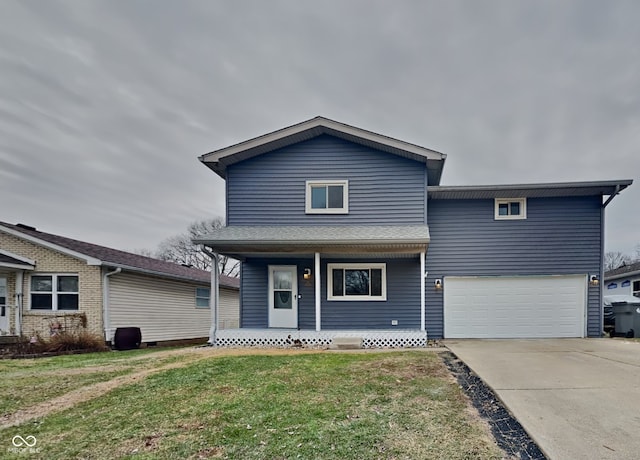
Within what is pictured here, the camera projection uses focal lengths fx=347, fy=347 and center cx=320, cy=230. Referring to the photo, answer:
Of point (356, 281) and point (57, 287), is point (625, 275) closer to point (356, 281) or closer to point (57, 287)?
point (356, 281)

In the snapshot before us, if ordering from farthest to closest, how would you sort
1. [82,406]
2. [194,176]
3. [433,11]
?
1. [194,176]
2. [433,11]
3. [82,406]

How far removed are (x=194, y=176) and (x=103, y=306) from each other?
12632 mm

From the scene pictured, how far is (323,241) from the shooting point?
30.3ft

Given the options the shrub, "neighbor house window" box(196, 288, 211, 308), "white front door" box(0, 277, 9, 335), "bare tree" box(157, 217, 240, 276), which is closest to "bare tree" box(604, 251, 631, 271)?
"bare tree" box(157, 217, 240, 276)

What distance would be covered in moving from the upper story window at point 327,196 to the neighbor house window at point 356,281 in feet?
5.83

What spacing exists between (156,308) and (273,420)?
1096 cm

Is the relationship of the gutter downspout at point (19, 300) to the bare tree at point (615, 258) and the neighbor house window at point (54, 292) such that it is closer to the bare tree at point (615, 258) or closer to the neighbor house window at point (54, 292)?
the neighbor house window at point (54, 292)

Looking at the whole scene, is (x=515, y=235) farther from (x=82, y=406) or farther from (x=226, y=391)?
(x=82, y=406)

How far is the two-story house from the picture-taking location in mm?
10508

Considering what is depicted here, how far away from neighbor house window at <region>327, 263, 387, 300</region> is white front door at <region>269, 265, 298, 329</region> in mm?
1098

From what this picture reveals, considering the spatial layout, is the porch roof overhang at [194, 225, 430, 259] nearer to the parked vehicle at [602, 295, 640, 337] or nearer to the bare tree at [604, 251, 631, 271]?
the parked vehicle at [602, 295, 640, 337]

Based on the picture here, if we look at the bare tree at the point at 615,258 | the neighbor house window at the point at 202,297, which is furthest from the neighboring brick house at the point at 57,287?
the bare tree at the point at 615,258

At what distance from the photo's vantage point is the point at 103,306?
1081 centimetres

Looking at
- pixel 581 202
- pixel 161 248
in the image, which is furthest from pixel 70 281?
pixel 161 248
